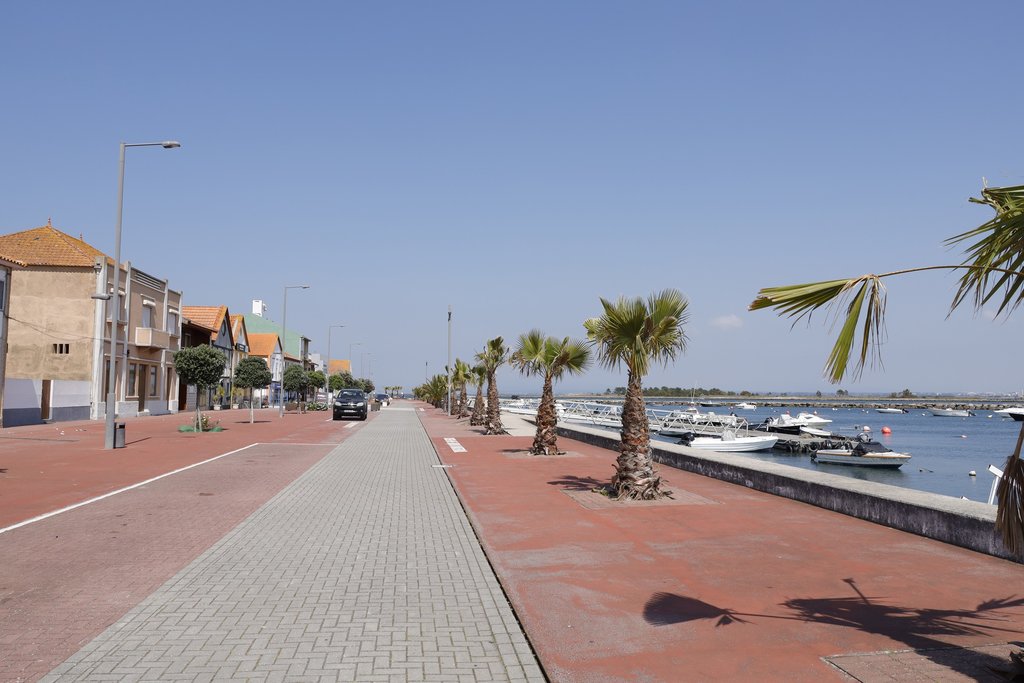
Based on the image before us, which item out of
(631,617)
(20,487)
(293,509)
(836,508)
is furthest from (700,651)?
(20,487)

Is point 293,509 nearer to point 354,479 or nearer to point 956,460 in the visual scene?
point 354,479

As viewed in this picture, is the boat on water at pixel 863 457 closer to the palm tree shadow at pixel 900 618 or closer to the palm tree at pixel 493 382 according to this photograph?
the palm tree at pixel 493 382

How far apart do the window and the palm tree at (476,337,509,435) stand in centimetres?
2305

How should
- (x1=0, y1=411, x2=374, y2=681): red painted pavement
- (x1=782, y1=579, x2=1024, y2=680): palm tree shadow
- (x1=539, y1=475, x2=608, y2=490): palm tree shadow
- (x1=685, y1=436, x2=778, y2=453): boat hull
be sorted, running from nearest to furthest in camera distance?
(x1=782, y1=579, x2=1024, y2=680): palm tree shadow, (x1=0, y1=411, x2=374, y2=681): red painted pavement, (x1=539, y1=475, x2=608, y2=490): palm tree shadow, (x1=685, y1=436, x2=778, y2=453): boat hull

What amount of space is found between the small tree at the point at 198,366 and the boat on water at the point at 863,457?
31367 millimetres

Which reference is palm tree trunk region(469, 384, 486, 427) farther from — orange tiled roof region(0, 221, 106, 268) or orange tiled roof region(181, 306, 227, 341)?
orange tiled roof region(181, 306, 227, 341)

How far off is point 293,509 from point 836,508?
8102 mm

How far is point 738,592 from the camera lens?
6.41 m

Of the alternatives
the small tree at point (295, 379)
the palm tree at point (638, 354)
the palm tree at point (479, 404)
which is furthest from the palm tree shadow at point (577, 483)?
the small tree at point (295, 379)

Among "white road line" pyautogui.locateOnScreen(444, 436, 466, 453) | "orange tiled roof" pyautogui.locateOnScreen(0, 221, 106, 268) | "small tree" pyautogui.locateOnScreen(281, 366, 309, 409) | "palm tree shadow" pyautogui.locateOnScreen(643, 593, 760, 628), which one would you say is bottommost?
"white road line" pyautogui.locateOnScreen(444, 436, 466, 453)

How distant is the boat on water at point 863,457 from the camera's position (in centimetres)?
3762

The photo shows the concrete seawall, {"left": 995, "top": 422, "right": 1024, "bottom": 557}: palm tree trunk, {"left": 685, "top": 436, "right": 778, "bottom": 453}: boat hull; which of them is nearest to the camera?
{"left": 995, "top": 422, "right": 1024, "bottom": 557}: palm tree trunk

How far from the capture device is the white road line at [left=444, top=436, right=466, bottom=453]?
72.1 feet

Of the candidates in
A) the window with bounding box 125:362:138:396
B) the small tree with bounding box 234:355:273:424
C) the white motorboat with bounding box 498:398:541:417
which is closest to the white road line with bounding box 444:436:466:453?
the small tree with bounding box 234:355:273:424
